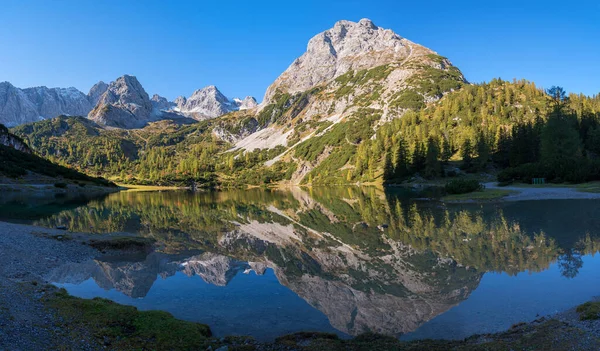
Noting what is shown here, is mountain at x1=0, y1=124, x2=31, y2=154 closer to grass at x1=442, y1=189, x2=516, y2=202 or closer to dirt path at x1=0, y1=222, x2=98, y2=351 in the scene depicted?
dirt path at x1=0, y1=222, x2=98, y2=351

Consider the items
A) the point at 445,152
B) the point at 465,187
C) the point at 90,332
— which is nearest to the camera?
Result: the point at 90,332

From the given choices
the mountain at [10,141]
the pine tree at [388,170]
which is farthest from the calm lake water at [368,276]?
the mountain at [10,141]

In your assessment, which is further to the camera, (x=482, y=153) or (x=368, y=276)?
(x=482, y=153)

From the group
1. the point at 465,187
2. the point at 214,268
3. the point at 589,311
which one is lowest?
the point at 214,268

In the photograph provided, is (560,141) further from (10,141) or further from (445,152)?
(10,141)

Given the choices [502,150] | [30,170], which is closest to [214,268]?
[502,150]

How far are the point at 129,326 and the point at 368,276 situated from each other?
48.4ft

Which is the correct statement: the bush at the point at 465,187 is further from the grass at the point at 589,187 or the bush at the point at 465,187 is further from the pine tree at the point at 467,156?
the pine tree at the point at 467,156

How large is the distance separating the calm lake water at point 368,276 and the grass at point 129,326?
204cm

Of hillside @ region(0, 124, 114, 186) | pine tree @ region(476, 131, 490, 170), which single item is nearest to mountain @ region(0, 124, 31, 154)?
hillside @ region(0, 124, 114, 186)

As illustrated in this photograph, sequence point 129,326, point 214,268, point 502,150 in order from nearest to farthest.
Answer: point 129,326 → point 214,268 → point 502,150

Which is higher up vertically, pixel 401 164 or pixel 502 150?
pixel 502 150

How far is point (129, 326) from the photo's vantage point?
13.3m

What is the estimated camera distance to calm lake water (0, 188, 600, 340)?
15484 mm
